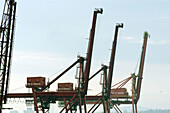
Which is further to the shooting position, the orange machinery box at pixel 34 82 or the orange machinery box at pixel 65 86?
the orange machinery box at pixel 65 86

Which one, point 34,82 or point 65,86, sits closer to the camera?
point 34,82

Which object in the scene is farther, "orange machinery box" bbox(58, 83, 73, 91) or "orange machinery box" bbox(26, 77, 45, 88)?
"orange machinery box" bbox(58, 83, 73, 91)

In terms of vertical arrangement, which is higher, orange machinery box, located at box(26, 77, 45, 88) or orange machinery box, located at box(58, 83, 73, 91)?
orange machinery box, located at box(26, 77, 45, 88)

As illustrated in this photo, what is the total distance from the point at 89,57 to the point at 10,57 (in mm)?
18848

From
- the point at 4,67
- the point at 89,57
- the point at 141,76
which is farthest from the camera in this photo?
the point at 141,76

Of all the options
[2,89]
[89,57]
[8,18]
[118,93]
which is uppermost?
[8,18]

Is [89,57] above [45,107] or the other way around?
above

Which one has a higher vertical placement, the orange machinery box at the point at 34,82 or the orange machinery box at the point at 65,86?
the orange machinery box at the point at 34,82

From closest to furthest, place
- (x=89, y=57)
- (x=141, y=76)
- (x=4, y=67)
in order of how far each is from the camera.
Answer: (x=4, y=67) < (x=89, y=57) < (x=141, y=76)

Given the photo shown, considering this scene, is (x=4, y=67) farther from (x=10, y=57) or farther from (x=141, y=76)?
(x=141, y=76)

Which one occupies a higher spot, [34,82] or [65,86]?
[34,82]

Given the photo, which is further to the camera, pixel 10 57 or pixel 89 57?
pixel 89 57

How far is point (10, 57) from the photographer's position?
244 feet

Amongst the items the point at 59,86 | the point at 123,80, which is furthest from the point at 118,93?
the point at 59,86
